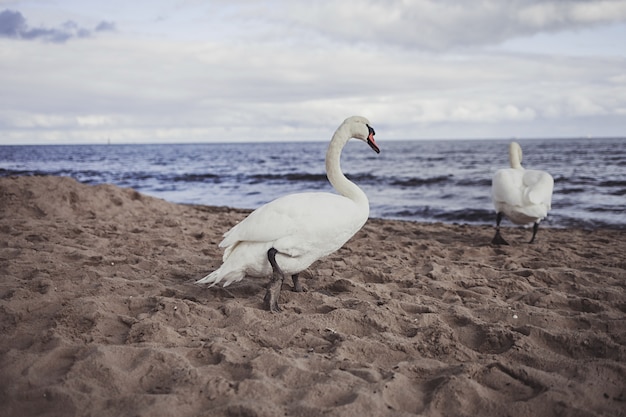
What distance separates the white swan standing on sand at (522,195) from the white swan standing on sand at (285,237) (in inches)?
162

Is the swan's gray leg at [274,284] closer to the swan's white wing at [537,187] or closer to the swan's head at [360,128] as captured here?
the swan's head at [360,128]

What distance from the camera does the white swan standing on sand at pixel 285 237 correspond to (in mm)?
4141

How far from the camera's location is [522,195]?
7695mm

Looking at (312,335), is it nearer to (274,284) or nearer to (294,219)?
(274,284)

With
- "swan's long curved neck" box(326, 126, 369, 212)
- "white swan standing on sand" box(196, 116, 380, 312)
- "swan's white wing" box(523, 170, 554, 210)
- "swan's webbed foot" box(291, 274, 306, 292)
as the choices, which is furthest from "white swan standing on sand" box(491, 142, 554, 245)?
"swan's webbed foot" box(291, 274, 306, 292)

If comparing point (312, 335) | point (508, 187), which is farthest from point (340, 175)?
point (508, 187)

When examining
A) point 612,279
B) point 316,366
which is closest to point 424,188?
point 612,279

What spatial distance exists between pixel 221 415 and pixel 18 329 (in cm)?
188

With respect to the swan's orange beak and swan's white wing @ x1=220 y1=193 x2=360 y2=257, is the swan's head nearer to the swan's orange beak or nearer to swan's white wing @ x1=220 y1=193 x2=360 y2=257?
the swan's orange beak

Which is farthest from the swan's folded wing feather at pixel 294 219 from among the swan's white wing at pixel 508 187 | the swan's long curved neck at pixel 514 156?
the swan's long curved neck at pixel 514 156

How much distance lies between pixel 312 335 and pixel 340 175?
1601 mm

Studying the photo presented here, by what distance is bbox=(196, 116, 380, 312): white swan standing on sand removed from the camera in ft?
13.6

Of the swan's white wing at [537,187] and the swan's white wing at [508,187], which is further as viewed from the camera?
the swan's white wing at [508,187]

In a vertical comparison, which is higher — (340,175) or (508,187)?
(340,175)
